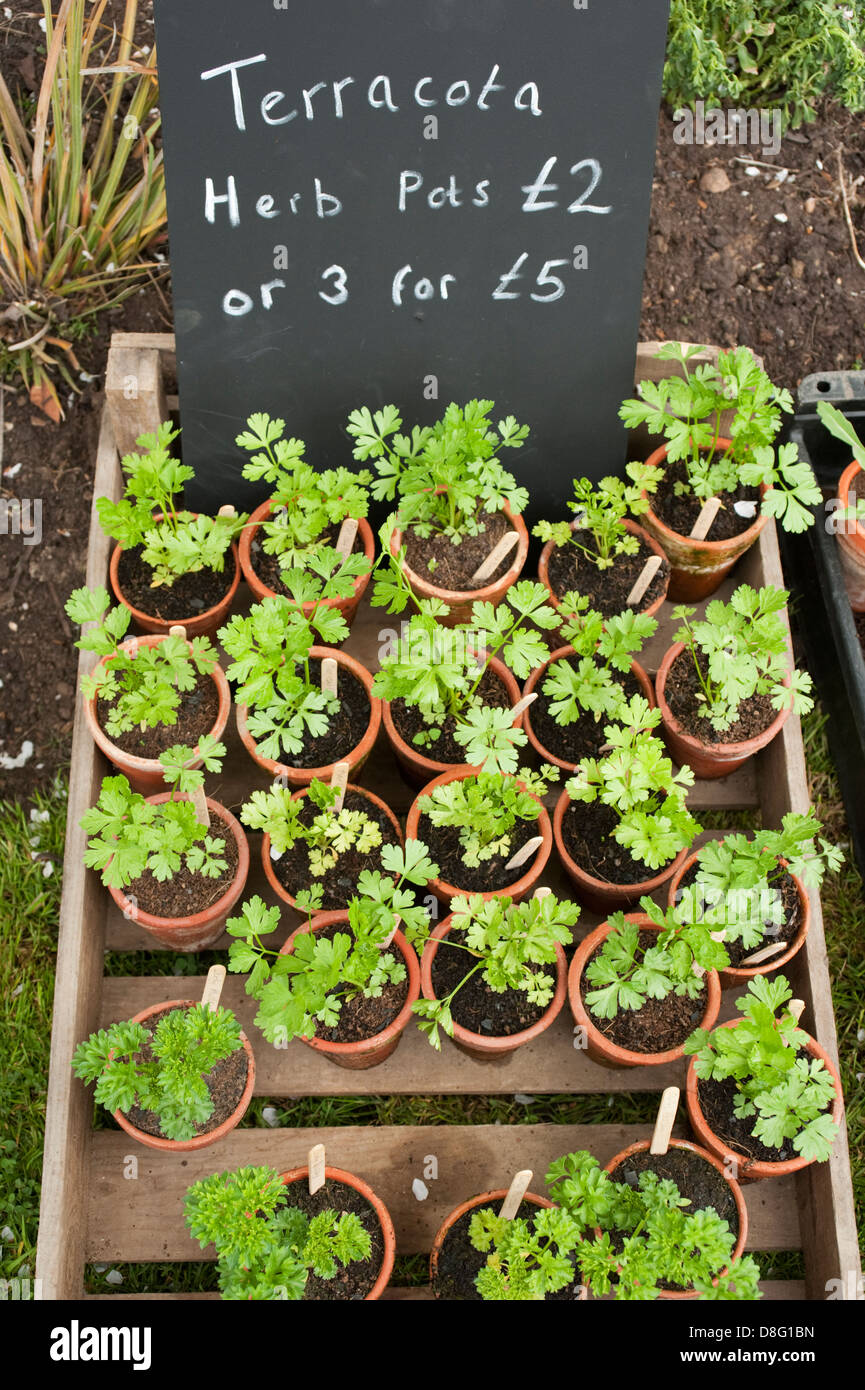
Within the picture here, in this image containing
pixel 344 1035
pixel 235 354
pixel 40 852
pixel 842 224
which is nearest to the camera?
pixel 344 1035

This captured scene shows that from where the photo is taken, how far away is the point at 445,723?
2.68m

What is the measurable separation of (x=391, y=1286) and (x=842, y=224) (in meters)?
2.93

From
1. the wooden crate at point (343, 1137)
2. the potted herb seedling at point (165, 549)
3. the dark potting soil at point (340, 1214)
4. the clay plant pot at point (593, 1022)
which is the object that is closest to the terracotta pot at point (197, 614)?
the potted herb seedling at point (165, 549)

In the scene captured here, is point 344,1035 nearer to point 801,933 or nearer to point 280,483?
point 801,933

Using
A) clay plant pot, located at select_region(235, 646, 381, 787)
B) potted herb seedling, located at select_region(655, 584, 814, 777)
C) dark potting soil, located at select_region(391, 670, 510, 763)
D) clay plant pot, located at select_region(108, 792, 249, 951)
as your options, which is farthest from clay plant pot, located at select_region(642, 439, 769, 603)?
clay plant pot, located at select_region(108, 792, 249, 951)

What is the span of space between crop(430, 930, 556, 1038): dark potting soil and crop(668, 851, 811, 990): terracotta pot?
33 cm

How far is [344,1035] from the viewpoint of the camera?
7.93ft

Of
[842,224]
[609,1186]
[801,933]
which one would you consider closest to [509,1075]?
[609,1186]

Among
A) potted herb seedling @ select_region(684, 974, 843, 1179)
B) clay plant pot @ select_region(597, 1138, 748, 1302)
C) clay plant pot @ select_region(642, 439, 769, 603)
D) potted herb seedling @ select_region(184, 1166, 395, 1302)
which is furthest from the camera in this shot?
clay plant pot @ select_region(642, 439, 769, 603)

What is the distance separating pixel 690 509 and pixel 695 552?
0.35 ft

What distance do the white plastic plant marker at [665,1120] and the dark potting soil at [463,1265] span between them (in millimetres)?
252

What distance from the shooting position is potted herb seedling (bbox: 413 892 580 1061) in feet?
7.57

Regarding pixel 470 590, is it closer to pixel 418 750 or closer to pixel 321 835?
pixel 418 750

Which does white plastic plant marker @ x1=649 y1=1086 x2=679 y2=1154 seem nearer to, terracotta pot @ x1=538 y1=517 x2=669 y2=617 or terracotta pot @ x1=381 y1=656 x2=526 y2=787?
terracotta pot @ x1=381 y1=656 x2=526 y2=787
